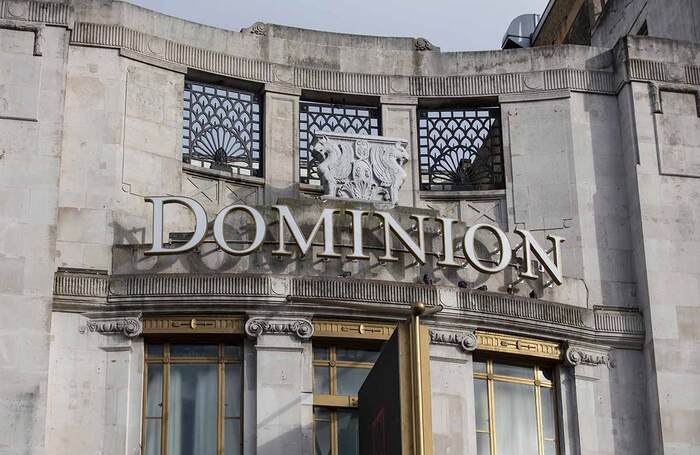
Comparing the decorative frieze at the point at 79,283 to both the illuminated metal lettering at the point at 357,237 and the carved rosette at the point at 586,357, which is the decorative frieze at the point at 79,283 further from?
the carved rosette at the point at 586,357

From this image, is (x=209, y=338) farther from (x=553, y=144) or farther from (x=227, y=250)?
(x=553, y=144)

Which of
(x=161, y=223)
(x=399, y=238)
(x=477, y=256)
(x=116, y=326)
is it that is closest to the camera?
(x=116, y=326)

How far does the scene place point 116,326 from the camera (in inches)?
1235

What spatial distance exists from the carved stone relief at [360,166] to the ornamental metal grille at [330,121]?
1229mm

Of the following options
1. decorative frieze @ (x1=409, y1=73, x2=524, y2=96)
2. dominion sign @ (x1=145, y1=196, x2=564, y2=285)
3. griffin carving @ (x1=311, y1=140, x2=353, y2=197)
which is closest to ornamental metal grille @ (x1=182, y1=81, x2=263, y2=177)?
griffin carving @ (x1=311, y1=140, x2=353, y2=197)

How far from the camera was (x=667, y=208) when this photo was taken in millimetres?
35000

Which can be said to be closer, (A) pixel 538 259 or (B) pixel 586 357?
(B) pixel 586 357

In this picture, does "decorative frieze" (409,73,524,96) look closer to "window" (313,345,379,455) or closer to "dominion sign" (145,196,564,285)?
"dominion sign" (145,196,564,285)

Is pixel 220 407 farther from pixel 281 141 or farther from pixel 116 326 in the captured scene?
pixel 281 141

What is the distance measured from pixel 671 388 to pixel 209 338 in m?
9.43

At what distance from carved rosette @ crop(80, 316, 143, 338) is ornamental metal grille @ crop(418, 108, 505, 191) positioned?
320 inches

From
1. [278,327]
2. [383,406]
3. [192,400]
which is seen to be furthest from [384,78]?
[383,406]

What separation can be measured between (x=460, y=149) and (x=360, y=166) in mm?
3229

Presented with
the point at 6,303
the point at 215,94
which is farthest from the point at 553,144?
the point at 6,303
